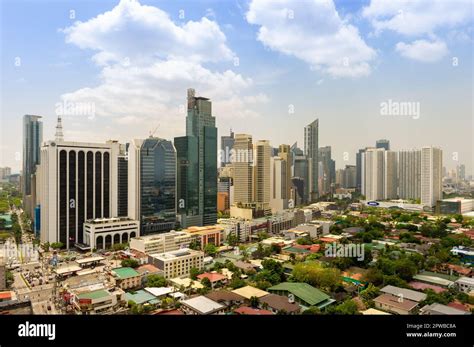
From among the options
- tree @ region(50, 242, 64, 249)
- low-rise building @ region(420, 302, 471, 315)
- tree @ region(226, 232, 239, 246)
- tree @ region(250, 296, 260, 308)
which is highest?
low-rise building @ region(420, 302, 471, 315)

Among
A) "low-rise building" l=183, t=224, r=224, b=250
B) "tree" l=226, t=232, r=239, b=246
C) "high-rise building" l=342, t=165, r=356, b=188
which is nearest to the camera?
"low-rise building" l=183, t=224, r=224, b=250

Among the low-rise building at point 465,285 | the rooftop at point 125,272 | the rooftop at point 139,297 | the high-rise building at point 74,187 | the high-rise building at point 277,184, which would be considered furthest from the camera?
the high-rise building at point 277,184

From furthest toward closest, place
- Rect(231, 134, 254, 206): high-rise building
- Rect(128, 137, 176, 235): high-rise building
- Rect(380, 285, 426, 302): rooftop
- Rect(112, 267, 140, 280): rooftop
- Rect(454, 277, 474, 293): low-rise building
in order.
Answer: Rect(231, 134, 254, 206): high-rise building → Rect(128, 137, 176, 235): high-rise building → Rect(112, 267, 140, 280): rooftop → Rect(454, 277, 474, 293): low-rise building → Rect(380, 285, 426, 302): rooftop

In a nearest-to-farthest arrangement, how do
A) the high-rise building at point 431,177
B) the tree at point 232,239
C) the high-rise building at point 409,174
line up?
the tree at point 232,239, the high-rise building at point 431,177, the high-rise building at point 409,174

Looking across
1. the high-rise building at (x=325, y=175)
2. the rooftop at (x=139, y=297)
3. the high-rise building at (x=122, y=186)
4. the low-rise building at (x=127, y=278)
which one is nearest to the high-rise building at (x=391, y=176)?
the high-rise building at (x=325, y=175)

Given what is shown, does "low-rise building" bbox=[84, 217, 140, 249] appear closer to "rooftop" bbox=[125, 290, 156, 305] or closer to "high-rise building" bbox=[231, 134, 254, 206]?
"rooftop" bbox=[125, 290, 156, 305]

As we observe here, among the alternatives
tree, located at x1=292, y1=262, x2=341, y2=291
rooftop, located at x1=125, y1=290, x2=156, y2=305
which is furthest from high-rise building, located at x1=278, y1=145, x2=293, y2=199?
rooftop, located at x1=125, y1=290, x2=156, y2=305

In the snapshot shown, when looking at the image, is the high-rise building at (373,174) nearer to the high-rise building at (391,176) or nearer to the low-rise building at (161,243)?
the high-rise building at (391,176)
